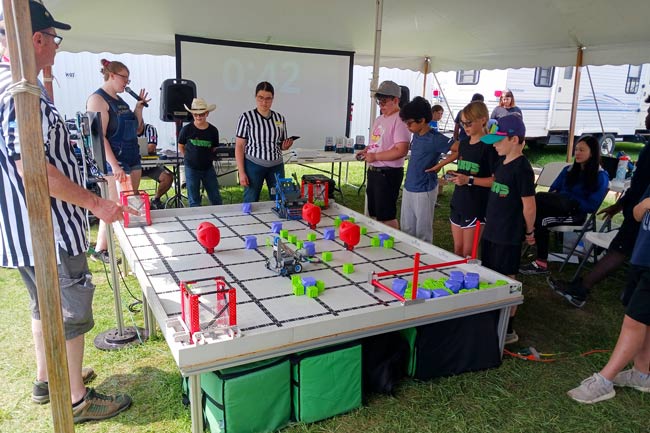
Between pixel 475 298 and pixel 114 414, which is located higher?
pixel 475 298

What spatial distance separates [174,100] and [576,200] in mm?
4289

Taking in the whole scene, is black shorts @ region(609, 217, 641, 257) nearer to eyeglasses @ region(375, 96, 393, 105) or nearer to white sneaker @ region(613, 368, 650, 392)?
white sneaker @ region(613, 368, 650, 392)

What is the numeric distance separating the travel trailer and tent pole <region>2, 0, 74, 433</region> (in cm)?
911

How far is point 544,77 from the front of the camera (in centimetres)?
1025

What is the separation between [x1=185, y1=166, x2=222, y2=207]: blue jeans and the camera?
4.66m

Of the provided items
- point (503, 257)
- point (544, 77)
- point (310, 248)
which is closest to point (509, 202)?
point (503, 257)

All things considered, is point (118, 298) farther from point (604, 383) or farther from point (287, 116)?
point (287, 116)

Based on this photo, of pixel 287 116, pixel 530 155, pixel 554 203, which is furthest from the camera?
pixel 530 155

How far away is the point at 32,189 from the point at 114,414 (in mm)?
1501

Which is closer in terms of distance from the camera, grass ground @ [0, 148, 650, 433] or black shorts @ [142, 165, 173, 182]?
grass ground @ [0, 148, 650, 433]

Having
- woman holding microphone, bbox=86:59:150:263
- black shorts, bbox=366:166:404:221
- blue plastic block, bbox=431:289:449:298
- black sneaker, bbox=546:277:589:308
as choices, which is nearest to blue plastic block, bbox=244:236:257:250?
blue plastic block, bbox=431:289:449:298

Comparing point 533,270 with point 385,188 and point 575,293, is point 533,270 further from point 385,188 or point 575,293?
point 385,188

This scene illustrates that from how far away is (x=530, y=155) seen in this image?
432 inches

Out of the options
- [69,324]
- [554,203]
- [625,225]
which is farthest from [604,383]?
[69,324]
